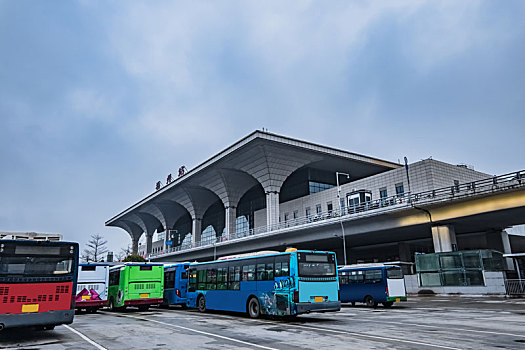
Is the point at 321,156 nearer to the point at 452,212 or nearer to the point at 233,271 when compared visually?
the point at 452,212

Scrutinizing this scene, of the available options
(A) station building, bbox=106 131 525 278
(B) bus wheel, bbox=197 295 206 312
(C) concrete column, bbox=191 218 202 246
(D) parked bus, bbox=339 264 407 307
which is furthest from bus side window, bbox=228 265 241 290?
(C) concrete column, bbox=191 218 202 246

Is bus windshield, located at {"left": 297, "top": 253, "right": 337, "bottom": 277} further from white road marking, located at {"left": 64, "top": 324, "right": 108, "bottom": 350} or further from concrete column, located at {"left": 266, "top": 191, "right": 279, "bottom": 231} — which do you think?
concrete column, located at {"left": 266, "top": 191, "right": 279, "bottom": 231}

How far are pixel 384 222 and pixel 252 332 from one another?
28.5 metres

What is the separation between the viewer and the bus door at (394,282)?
24.3 m

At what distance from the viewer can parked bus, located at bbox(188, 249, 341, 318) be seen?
15.6 meters

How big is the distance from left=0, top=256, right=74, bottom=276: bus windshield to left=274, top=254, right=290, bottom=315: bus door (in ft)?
24.9

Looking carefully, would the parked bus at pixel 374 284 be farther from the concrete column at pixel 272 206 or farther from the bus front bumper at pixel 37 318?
the concrete column at pixel 272 206

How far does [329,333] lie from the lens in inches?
471

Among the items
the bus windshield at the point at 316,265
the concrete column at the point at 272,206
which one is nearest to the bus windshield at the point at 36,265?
the bus windshield at the point at 316,265

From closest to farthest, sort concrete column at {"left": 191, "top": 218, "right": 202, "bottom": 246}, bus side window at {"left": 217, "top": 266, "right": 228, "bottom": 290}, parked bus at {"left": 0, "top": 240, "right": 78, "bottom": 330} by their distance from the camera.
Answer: parked bus at {"left": 0, "top": 240, "right": 78, "bottom": 330} → bus side window at {"left": 217, "top": 266, "right": 228, "bottom": 290} → concrete column at {"left": 191, "top": 218, "right": 202, "bottom": 246}

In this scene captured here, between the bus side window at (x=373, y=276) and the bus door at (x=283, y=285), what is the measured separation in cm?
1052

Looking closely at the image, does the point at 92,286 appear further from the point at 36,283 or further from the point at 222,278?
the point at 36,283

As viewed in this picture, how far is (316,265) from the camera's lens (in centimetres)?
1639

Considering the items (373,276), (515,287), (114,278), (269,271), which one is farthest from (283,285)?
(515,287)
